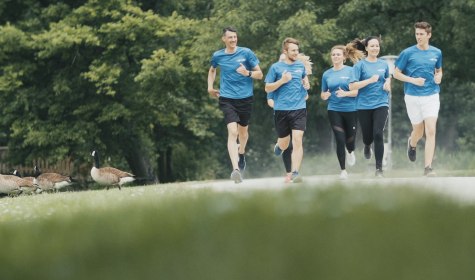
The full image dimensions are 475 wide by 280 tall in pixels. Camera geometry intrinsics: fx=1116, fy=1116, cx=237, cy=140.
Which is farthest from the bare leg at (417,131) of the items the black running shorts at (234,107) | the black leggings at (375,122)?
the black running shorts at (234,107)

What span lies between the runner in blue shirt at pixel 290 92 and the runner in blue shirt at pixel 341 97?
0.71 metres

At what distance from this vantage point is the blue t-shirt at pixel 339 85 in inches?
562

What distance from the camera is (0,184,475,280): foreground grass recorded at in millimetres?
3855

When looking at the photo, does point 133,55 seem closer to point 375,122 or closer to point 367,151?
point 367,151

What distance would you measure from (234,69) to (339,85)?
4.77 ft

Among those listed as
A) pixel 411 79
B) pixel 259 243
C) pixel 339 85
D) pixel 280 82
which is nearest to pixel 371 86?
pixel 339 85

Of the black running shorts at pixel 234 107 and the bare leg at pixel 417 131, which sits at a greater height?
the black running shorts at pixel 234 107

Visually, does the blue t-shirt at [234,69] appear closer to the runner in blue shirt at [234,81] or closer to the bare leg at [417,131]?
the runner in blue shirt at [234,81]

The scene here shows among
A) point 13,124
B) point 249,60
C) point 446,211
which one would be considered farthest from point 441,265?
point 13,124

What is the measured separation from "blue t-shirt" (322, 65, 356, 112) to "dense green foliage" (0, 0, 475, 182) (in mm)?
16265

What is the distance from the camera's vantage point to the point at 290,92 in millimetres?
13359

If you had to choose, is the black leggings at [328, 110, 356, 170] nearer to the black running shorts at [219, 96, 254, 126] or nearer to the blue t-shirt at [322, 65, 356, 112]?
the blue t-shirt at [322, 65, 356, 112]

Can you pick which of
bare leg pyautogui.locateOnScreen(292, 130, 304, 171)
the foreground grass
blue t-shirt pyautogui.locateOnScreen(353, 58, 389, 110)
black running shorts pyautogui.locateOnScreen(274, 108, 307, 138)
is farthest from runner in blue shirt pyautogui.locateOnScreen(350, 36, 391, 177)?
the foreground grass

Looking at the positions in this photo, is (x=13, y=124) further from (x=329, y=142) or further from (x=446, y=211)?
(x=446, y=211)
